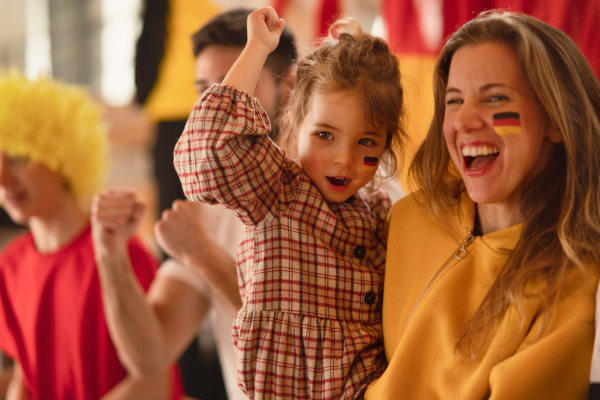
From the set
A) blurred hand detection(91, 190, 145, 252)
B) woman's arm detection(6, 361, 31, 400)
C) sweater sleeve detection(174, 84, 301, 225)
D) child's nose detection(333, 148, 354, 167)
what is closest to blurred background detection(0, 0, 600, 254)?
child's nose detection(333, 148, 354, 167)

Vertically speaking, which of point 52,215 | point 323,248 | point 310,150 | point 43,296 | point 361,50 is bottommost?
point 43,296

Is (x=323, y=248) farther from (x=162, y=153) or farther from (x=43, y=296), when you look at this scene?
(x=162, y=153)

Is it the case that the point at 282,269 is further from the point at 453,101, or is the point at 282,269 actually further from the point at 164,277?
the point at 164,277

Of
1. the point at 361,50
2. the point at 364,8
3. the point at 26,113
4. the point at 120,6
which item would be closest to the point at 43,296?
the point at 26,113

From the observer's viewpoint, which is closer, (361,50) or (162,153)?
(361,50)

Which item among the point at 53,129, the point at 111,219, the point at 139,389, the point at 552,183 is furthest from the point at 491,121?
the point at 53,129

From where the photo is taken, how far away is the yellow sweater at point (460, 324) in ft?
2.55

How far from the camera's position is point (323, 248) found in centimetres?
94

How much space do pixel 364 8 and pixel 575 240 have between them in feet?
5.50

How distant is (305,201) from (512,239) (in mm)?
295

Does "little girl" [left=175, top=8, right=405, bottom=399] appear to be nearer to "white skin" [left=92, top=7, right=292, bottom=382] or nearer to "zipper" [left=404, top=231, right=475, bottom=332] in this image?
"zipper" [left=404, top=231, right=475, bottom=332]

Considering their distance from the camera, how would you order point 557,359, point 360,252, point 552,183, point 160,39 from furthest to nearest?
point 160,39 → point 360,252 → point 552,183 → point 557,359

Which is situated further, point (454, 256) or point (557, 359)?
point (454, 256)

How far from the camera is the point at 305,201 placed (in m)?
0.95
